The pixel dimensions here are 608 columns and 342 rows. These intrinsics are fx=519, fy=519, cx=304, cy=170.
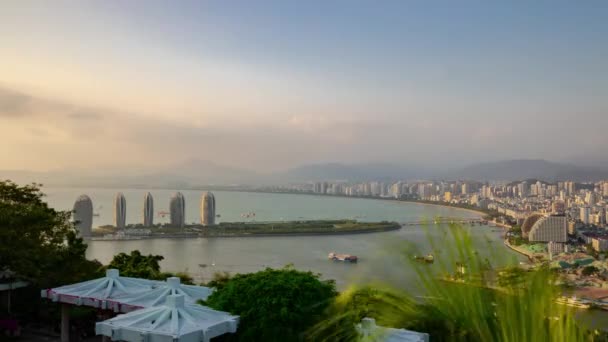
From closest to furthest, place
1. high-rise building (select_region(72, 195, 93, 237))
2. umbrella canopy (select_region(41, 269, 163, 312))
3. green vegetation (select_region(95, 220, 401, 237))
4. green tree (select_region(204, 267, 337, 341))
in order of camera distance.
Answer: green tree (select_region(204, 267, 337, 341)) < umbrella canopy (select_region(41, 269, 163, 312)) < high-rise building (select_region(72, 195, 93, 237)) < green vegetation (select_region(95, 220, 401, 237))

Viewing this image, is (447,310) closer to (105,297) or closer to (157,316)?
(157,316)

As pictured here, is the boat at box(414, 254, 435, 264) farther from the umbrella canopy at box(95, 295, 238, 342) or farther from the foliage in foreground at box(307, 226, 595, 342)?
the umbrella canopy at box(95, 295, 238, 342)

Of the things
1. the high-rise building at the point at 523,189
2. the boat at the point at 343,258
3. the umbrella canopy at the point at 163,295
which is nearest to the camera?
the umbrella canopy at the point at 163,295

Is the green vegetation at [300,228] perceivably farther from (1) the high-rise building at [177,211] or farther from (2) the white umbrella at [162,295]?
(2) the white umbrella at [162,295]

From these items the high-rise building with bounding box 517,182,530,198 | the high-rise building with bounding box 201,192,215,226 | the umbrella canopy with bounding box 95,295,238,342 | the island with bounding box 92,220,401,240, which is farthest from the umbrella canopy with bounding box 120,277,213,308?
the high-rise building with bounding box 517,182,530,198

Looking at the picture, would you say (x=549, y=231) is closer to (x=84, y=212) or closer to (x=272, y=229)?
(x=272, y=229)

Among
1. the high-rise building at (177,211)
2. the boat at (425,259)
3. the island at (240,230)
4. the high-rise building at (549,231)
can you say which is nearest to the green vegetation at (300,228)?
the island at (240,230)
